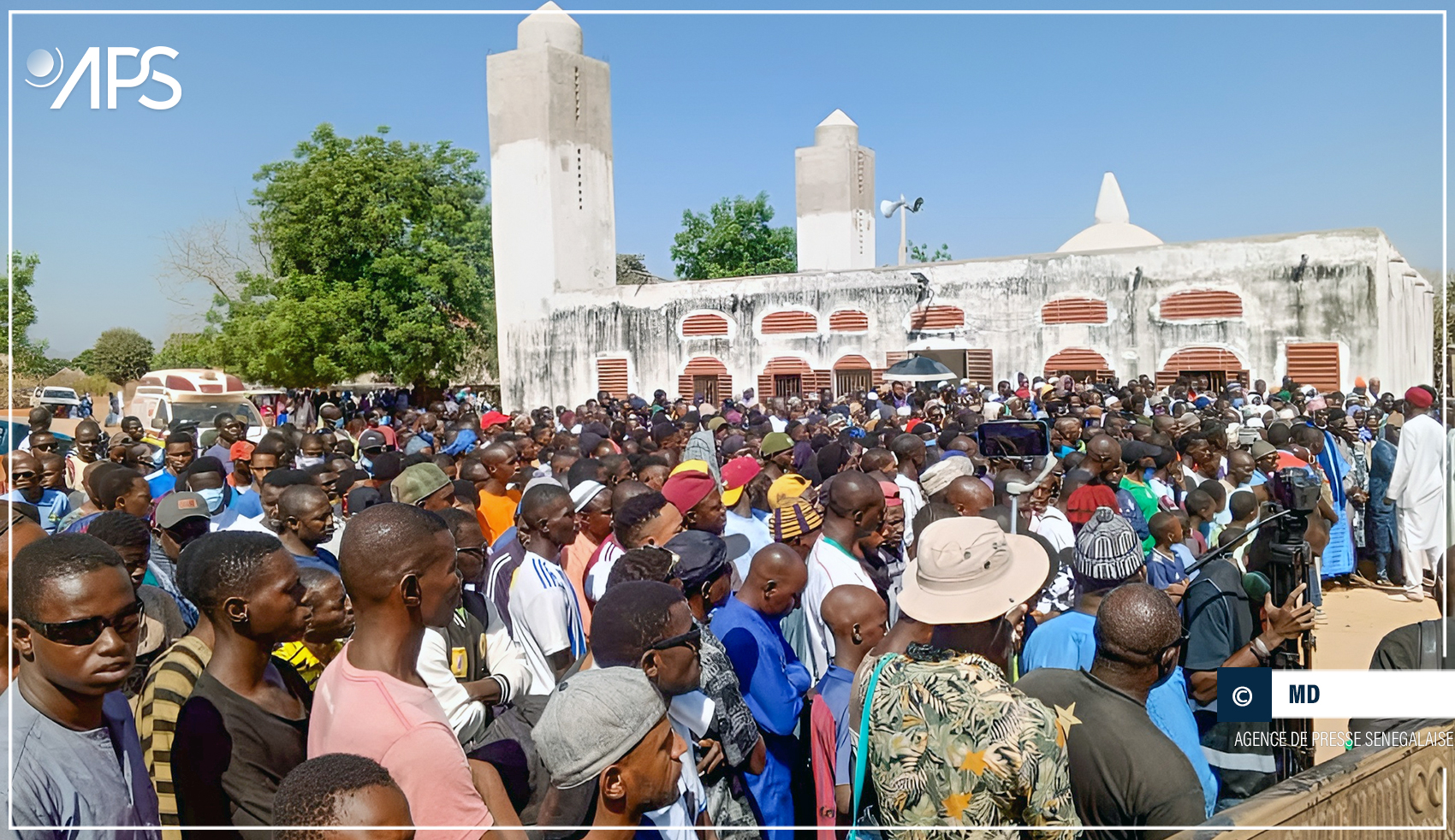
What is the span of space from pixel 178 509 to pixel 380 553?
268 centimetres

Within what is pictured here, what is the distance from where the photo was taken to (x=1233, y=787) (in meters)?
3.45

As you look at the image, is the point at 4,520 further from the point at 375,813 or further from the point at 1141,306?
the point at 1141,306

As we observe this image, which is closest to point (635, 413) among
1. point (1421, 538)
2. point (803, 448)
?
point (803, 448)

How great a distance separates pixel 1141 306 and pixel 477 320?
17.7 m

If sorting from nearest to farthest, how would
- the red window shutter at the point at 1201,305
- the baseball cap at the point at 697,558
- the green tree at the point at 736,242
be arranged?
the baseball cap at the point at 697,558, the red window shutter at the point at 1201,305, the green tree at the point at 736,242

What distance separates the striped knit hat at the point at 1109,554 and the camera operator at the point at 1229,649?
275 millimetres

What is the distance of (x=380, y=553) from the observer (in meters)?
2.51

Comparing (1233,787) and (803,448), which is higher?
(803,448)

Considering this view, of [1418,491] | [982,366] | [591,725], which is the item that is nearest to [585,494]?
[591,725]

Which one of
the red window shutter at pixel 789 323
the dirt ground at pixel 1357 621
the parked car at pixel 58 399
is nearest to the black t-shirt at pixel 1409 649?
the dirt ground at pixel 1357 621

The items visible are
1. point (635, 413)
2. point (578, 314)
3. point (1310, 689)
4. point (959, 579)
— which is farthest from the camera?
point (578, 314)

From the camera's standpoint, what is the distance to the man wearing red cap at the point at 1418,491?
7789 mm

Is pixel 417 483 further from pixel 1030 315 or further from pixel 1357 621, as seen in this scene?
pixel 1030 315

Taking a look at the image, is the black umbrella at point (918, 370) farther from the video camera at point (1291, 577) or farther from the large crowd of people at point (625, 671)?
the video camera at point (1291, 577)
